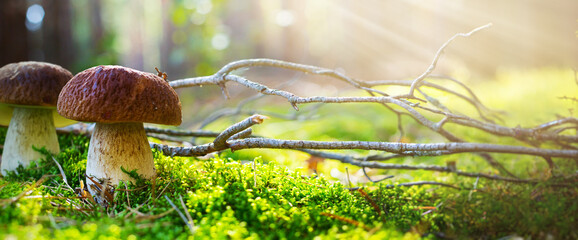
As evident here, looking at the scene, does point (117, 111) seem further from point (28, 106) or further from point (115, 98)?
point (28, 106)

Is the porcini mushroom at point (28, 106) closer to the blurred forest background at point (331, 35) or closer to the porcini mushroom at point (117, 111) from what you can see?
the porcini mushroom at point (117, 111)

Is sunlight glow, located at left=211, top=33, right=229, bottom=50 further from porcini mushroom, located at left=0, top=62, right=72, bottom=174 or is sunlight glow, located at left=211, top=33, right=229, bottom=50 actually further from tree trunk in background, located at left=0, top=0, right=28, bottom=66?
porcini mushroom, located at left=0, top=62, right=72, bottom=174

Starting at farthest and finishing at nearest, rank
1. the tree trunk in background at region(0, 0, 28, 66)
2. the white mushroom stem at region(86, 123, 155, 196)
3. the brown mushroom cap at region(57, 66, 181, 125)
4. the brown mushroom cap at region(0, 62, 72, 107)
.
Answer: the tree trunk in background at region(0, 0, 28, 66) < the brown mushroom cap at region(0, 62, 72, 107) < the white mushroom stem at region(86, 123, 155, 196) < the brown mushroom cap at region(57, 66, 181, 125)

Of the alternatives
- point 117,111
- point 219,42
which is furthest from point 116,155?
point 219,42

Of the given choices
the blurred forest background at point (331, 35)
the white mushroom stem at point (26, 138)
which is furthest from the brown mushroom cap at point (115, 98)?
the blurred forest background at point (331, 35)

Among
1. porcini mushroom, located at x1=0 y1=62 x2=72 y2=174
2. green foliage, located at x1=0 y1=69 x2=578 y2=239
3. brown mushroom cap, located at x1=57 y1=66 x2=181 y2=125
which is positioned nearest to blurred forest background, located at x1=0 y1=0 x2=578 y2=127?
green foliage, located at x1=0 y1=69 x2=578 y2=239

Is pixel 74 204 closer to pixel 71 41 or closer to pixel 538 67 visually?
pixel 71 41
